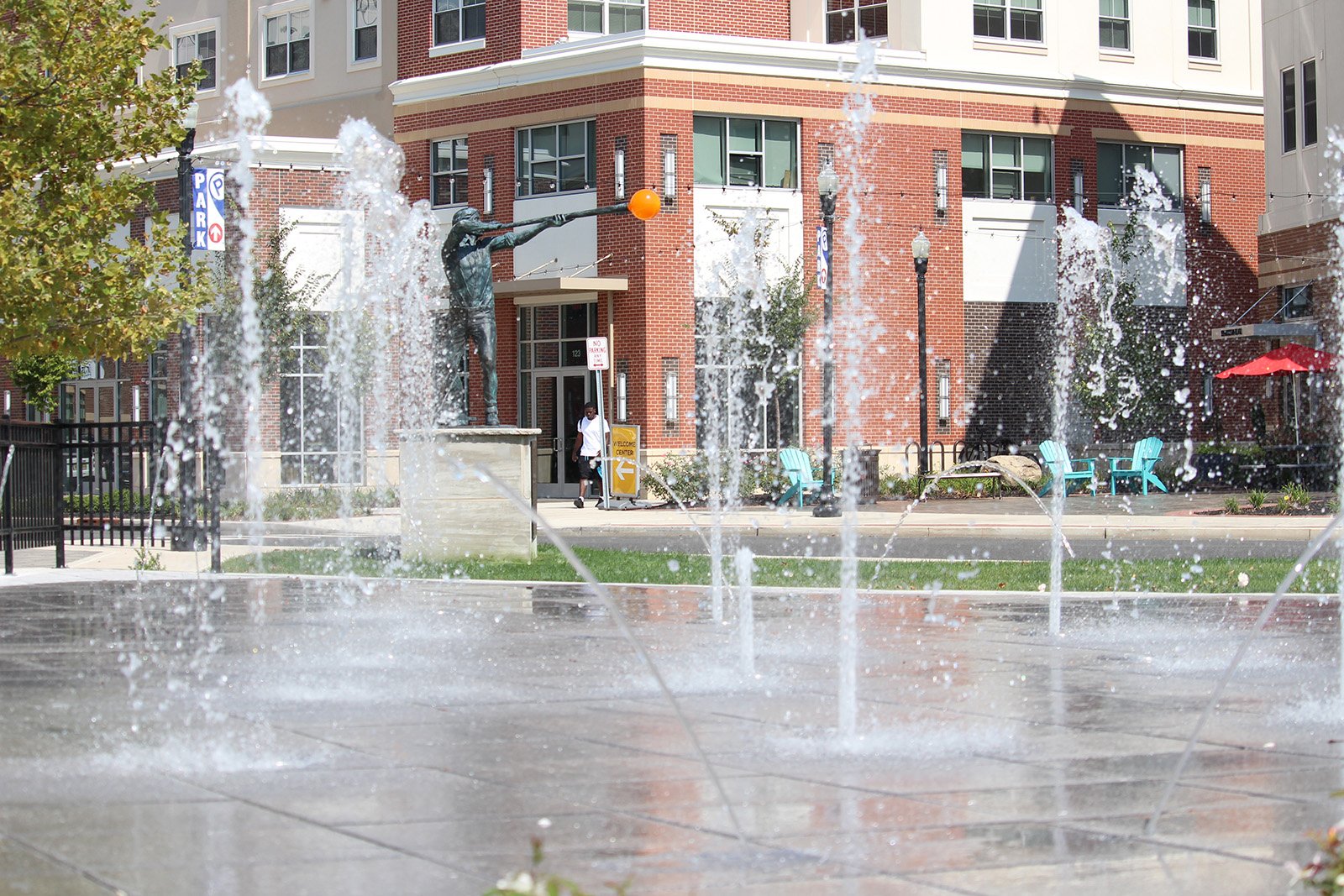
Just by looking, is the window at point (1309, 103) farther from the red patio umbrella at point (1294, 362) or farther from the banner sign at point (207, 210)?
the banner sign at point (207, 210)

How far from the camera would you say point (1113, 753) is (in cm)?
721

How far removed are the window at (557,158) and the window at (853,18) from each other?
6681mm

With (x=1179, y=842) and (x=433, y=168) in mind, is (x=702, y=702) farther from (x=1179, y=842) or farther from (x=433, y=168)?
(x=433, y=168)

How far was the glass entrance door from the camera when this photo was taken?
3728 cm

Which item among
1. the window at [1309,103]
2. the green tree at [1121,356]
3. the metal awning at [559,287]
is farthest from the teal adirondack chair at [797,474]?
the window at [1309,103]

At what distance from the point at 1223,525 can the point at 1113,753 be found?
16593mm

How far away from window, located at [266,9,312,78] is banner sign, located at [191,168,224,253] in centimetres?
2358

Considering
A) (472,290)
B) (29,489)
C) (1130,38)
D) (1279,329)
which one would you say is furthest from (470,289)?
(1130,38)

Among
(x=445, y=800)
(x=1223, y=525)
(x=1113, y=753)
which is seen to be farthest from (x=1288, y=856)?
(x=1223, y=525)

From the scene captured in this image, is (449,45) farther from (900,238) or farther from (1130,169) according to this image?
(1130,169)

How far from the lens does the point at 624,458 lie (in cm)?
3123

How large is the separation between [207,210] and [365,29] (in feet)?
72.9

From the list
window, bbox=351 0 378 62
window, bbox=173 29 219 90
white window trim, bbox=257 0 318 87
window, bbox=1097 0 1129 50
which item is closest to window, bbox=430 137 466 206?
window, bbox=351 0 378 62

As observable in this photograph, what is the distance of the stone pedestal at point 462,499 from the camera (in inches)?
703
